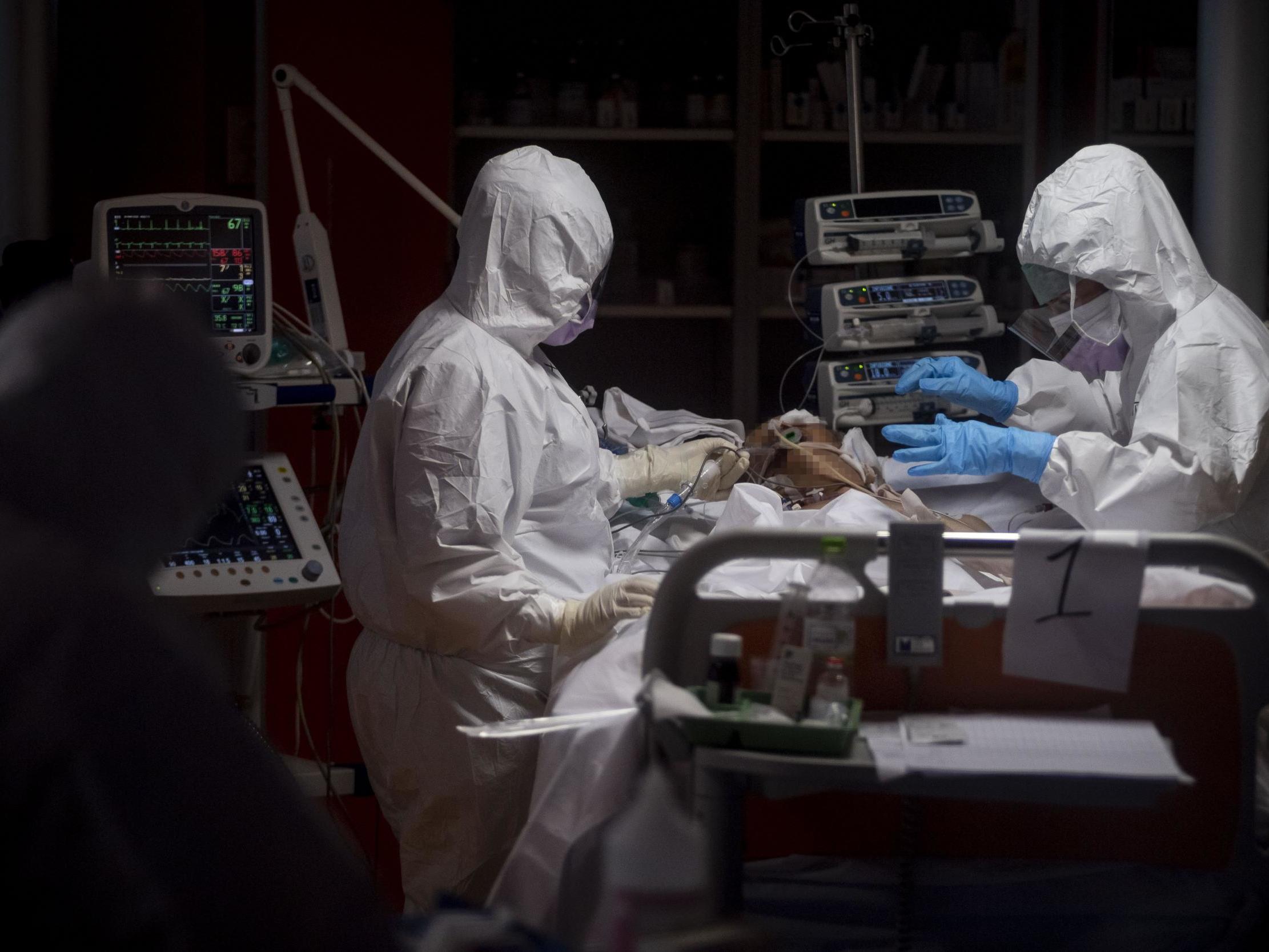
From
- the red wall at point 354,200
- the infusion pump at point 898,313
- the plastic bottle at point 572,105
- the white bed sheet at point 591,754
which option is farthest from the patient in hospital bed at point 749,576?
the plastic bottle at point 572,105

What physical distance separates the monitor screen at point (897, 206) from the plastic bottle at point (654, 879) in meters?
2.32

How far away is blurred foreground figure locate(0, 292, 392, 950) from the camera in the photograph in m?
0.78

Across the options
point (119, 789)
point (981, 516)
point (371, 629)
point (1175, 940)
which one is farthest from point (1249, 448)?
point (119, 789)

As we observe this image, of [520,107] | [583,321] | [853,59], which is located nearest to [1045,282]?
[853,59]

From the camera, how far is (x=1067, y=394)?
9.93 ft

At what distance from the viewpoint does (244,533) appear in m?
2.22

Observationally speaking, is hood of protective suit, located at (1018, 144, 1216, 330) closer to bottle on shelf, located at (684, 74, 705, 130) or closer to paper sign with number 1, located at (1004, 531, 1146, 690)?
paper sign with number 1, located at (1004, 531, 1146, 690)

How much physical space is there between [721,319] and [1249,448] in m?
2.14

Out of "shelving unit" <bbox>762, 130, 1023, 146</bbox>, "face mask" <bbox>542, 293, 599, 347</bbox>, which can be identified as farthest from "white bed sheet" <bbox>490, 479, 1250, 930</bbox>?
"shelving unit" <bbox>762, 130, 1023, 146</bbox>

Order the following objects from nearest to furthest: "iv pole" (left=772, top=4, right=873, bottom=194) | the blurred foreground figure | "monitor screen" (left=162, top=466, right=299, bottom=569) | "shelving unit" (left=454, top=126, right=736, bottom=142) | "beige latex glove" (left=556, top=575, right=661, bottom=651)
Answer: the blurred foreground figure
"beige latex glove" (left=556, top=575, right=661, bottom=651)
"monitor screen" (left=162, top=466, right=299, bottom=569)
"iv pole" (left=772, top=4, right=873, bottom=194)
"shelving unit" (left=454, top=126, right=736, bottom=142)

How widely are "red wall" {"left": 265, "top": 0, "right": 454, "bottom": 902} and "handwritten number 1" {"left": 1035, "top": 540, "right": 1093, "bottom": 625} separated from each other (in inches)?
97.7

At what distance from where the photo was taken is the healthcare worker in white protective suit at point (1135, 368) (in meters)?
2.30

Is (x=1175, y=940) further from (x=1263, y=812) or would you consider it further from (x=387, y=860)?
(x=387, y=860)

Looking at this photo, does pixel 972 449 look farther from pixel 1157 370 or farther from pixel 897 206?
pixel 897 206
